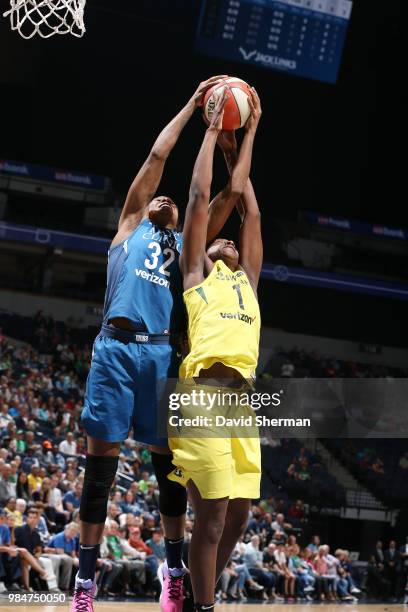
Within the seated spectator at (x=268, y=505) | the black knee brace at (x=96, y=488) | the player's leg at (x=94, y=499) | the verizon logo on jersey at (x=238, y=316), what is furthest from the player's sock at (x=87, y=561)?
the seated spectator at (x=268, y=505)

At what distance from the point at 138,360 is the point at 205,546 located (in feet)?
3.16

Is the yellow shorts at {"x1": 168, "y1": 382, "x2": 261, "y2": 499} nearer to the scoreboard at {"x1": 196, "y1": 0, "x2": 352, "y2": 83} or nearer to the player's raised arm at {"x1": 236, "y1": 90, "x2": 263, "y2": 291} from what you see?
the player's raised arm at {"x1": 236, "y1": 90, "x2": 263, "y2": 291}

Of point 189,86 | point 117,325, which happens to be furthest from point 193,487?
point 189,86

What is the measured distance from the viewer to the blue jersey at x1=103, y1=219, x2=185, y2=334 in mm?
4523

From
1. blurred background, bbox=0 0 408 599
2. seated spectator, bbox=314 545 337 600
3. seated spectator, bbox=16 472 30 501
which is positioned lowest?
seated spectator, bbox=314 545 337 600

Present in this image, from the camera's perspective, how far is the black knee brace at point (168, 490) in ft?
15.1

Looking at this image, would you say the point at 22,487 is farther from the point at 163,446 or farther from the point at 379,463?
the point at 379,463

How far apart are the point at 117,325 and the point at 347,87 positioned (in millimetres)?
18740

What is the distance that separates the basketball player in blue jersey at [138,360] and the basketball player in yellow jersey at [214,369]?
179mm

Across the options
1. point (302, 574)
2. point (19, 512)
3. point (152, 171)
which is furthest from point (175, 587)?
point (302, 574)

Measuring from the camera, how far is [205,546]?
4094 millimetres

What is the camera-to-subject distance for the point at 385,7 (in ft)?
66.7

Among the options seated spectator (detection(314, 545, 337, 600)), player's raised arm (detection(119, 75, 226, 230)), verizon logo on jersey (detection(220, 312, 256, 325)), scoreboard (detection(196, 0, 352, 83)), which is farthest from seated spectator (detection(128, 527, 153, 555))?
scoreboard (detection(196, 0, 352, 83))

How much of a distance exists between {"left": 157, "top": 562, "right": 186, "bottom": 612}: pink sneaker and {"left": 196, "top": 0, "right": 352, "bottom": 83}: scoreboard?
13673 mm
